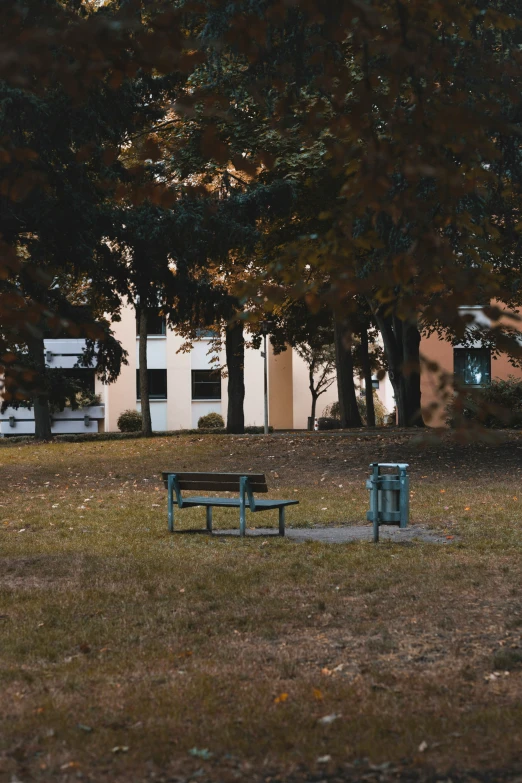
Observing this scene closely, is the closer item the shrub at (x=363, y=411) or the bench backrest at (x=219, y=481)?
the bench backrest at (x=219, y=481)

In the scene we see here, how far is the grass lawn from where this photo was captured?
447cm

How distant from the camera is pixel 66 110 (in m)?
16.2

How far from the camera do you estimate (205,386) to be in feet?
183

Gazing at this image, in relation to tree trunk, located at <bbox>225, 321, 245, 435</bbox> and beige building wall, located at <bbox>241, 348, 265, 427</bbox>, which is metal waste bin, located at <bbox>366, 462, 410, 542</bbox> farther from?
beige building wall, located at <bbox>241, 348, 265, 427</bbox>

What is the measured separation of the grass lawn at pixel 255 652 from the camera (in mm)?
4469

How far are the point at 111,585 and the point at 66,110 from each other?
32.6ft

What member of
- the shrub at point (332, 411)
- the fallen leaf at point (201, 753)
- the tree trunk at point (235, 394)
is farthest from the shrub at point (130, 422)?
the fallen leaf at point (201, 753)

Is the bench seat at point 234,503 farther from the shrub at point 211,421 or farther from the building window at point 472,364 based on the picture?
the shrub at point 211,421

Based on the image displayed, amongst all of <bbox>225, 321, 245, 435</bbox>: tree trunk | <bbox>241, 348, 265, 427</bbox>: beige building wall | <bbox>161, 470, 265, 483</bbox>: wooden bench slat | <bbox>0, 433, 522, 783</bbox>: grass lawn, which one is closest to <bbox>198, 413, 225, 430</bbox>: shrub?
<bbox>241, 348, 265, 427</bbox>: beige building wall

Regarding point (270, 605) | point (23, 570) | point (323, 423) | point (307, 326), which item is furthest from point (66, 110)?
point (323, 423)

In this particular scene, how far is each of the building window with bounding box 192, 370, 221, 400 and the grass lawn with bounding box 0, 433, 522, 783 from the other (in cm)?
4191

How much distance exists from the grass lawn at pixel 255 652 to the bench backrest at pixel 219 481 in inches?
28.0

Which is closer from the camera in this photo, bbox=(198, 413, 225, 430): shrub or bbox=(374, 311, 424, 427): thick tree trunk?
bbox=(374, 311, 424, 427): thick tree trunk

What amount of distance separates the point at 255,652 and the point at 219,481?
5.92 metres
